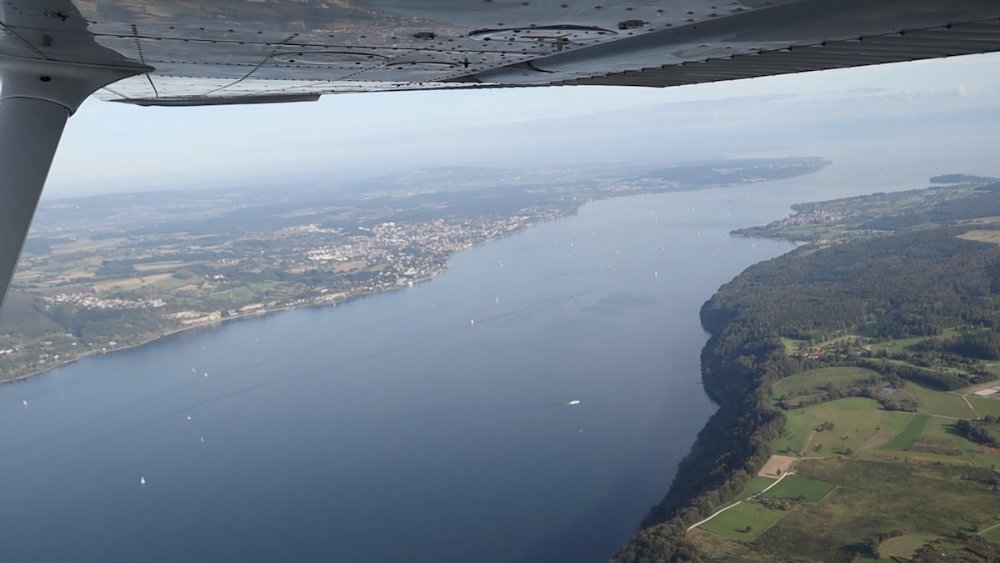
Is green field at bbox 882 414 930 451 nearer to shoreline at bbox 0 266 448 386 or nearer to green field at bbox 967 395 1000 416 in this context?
green field at bbox 967 395 1000 416

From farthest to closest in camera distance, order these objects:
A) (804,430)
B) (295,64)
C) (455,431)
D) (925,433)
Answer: (455,431)
(804,430)
(925,433)
(295,64)

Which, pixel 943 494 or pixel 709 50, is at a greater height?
pixel 709 50

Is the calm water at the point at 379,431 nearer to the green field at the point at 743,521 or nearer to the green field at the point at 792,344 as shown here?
the green field at the point at 743,521

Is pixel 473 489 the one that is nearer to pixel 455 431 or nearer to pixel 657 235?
pixel 455 431

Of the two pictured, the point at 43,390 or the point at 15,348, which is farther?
the point at 15,348

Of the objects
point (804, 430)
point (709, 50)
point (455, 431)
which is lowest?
point (455, 431)

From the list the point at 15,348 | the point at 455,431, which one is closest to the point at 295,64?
the point at 455,431
